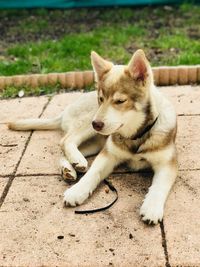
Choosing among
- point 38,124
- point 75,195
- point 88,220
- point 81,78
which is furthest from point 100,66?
point 81,78

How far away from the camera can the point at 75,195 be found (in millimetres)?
3373

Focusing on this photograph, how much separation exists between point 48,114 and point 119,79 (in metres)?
1.81

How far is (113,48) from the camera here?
22.3 ft

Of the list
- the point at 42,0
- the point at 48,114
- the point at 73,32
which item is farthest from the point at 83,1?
the point at 48,114

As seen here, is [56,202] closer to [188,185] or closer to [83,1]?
[188,185]

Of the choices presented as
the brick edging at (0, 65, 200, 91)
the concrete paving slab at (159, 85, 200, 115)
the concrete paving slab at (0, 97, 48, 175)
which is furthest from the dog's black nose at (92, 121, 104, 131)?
the brick edging at (0, 65, 200, 91)

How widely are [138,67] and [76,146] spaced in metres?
0.96

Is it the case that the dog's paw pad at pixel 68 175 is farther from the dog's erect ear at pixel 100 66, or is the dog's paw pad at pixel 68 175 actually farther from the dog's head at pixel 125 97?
the dog's erect ear at pixel 100 66

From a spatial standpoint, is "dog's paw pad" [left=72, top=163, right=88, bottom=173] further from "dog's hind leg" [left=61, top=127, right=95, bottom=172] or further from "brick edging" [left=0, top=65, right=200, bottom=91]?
"brick edging" [left=0, top=65, right=200, bottom=91]

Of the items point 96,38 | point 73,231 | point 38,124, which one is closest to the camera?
point 73,231

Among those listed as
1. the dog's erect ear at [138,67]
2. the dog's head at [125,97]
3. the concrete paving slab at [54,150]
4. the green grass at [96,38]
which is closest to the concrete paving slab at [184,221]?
the concrete paving slab at [54,150]

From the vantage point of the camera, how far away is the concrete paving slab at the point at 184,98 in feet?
16.0

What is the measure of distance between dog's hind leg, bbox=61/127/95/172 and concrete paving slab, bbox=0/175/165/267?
221 millimetres

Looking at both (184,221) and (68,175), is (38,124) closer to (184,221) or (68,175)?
(68,175)
